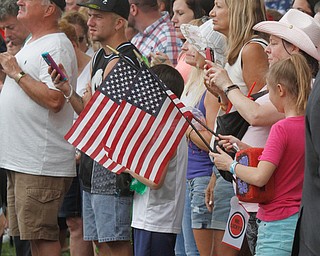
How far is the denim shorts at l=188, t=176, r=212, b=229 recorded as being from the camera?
267 inches

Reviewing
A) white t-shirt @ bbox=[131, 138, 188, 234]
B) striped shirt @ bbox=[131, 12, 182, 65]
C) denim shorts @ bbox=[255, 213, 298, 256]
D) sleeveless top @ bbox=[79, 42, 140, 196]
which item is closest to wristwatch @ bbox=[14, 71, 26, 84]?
sleeveless top @ bbox=[79, 42, 140, 196]

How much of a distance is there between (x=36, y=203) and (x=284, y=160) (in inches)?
116

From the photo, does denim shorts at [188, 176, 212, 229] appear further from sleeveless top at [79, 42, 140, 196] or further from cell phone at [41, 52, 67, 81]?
cell phone at [41, 52, 67, 81]

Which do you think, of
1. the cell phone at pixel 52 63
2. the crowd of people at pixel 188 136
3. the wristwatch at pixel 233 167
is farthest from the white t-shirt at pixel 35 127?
the wristwatch at pixel 233 167

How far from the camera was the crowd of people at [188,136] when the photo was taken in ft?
17.6

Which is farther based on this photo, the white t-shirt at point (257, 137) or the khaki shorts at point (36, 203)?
the khaki shorts at point (36, 203)

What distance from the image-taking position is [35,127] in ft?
25.5

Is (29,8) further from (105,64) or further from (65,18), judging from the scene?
(65,18)

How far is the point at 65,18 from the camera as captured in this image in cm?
984

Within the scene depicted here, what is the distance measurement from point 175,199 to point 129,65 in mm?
1090

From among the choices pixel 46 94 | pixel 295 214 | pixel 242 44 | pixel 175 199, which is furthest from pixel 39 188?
pixel 295 214

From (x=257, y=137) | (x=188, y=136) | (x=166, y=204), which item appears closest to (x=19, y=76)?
(x=188, y=136)

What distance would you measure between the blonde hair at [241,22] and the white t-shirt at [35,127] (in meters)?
1.86

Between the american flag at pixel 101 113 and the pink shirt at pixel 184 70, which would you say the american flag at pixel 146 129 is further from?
the pink shirt at pixel 184 70
